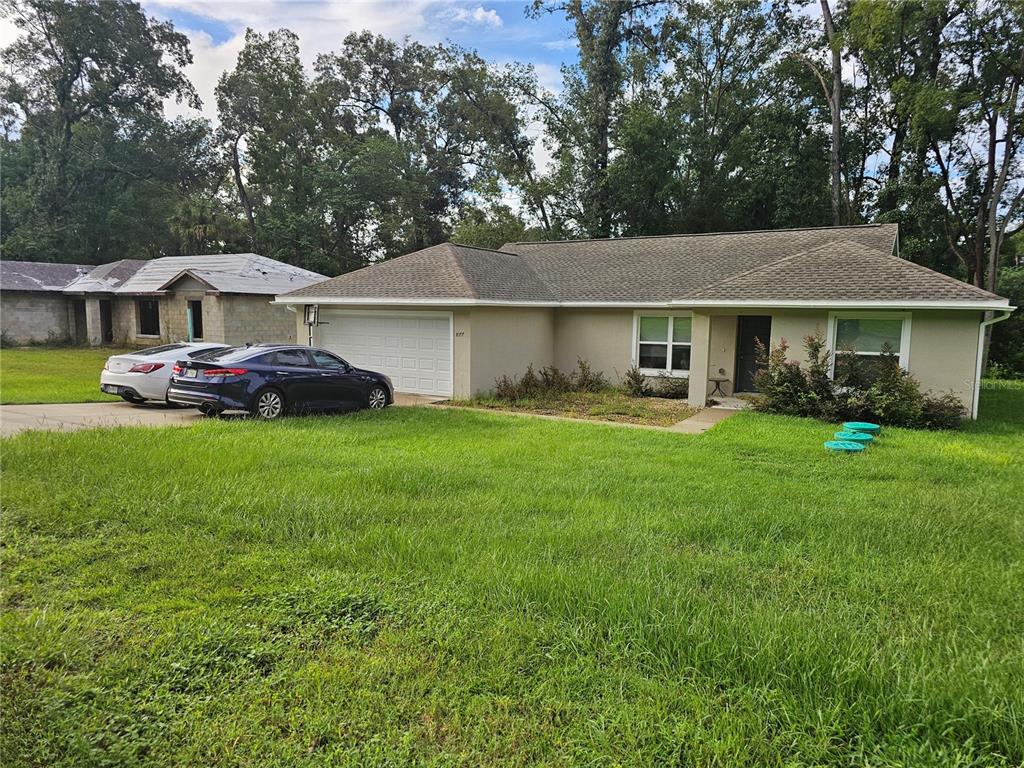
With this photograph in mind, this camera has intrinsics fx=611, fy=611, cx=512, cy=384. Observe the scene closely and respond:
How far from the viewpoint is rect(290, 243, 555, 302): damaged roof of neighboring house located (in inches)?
614

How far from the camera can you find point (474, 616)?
4.07 meters

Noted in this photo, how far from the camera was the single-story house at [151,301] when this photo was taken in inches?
935

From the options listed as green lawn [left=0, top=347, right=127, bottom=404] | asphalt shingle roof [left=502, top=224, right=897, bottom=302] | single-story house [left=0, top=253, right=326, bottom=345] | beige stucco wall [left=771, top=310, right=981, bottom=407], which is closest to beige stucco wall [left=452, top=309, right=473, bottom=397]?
asphalt shingle roof [left=502, top=224, right=897, bottom=302]

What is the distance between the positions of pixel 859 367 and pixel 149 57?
49676 millimetres

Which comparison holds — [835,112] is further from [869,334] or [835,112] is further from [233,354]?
[233,354]

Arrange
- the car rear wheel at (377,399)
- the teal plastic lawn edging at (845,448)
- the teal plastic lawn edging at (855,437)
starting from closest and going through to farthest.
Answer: the teal plastic lawn edging at (845,448) → the teal plastic lawn edging at (855,437) → the car rear wheel at (377,399)

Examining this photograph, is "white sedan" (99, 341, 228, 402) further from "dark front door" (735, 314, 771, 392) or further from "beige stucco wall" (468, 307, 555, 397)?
"dark front door" (735, 314, 771, 392)

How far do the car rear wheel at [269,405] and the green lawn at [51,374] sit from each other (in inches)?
202

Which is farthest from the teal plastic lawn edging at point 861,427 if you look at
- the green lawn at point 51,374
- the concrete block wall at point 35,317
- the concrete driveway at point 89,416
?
the concrete block wall at point 35,317

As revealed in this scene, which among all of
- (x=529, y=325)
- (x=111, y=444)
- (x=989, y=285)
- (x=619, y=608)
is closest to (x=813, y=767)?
(x=619, y=608)

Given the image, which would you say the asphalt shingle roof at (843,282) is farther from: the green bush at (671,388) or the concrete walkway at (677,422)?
the green bush at (671,388)

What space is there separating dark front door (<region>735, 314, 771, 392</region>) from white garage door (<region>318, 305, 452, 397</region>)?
25.2 feet

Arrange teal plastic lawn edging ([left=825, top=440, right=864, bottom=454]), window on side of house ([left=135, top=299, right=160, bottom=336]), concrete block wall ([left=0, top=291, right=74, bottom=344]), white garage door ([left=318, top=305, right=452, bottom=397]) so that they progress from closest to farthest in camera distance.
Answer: teal plastic lawn edging ([left=825, top=440, right=864, bottom=454]) → white garage door ([left=318, top=305, right=452, bottom=397]) → window on side of house ([left=135, top=299, right=160, bottom=336]) → concrete block wall ([left=0, top=291, right=74, bottom=344])

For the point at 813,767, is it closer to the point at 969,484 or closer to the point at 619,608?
the point at 619,608
